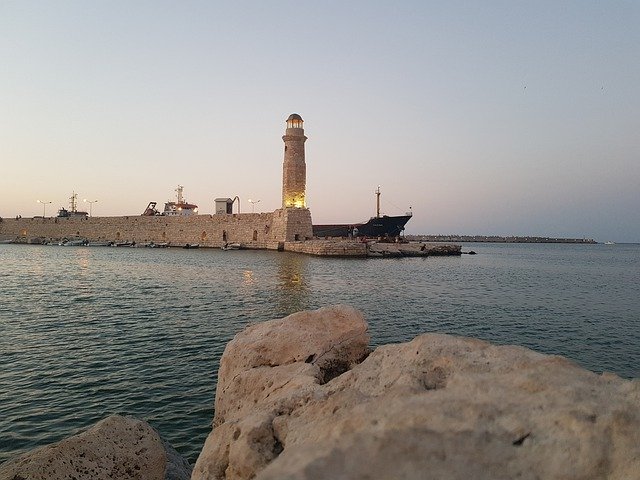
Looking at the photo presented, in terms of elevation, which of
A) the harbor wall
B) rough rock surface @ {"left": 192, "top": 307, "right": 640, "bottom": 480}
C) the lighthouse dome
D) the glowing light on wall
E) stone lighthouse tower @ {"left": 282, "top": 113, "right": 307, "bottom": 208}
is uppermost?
the lighthouse dome

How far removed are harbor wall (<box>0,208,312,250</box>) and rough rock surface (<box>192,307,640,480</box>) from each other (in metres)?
50.4

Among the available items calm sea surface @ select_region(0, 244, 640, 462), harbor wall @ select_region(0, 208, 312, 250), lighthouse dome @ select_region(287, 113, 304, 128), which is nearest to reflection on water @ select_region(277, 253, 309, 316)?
calm sea surface @ select_region(0, 244, 640, 462)

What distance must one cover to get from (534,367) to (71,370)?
8823 millimetres

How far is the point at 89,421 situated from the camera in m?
6.01

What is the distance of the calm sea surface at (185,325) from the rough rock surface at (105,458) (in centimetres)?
109

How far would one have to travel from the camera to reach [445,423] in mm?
1758

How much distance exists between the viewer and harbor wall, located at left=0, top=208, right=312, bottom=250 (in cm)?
5412

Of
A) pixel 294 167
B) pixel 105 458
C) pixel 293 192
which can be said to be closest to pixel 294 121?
pixel 294 167

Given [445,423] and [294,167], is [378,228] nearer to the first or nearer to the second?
[294,167]

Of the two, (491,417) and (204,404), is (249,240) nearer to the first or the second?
(204,404)

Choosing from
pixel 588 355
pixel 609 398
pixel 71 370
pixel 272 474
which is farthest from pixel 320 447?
pixel 588 355

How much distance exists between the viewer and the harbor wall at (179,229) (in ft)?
178

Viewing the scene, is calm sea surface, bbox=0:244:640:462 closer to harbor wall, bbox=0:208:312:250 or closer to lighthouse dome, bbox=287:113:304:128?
harbor wall, bbox=0:208:312:250

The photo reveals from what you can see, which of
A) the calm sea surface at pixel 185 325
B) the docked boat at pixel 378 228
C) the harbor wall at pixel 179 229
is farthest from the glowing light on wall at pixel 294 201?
the calm sea surface at pixel 185 325
